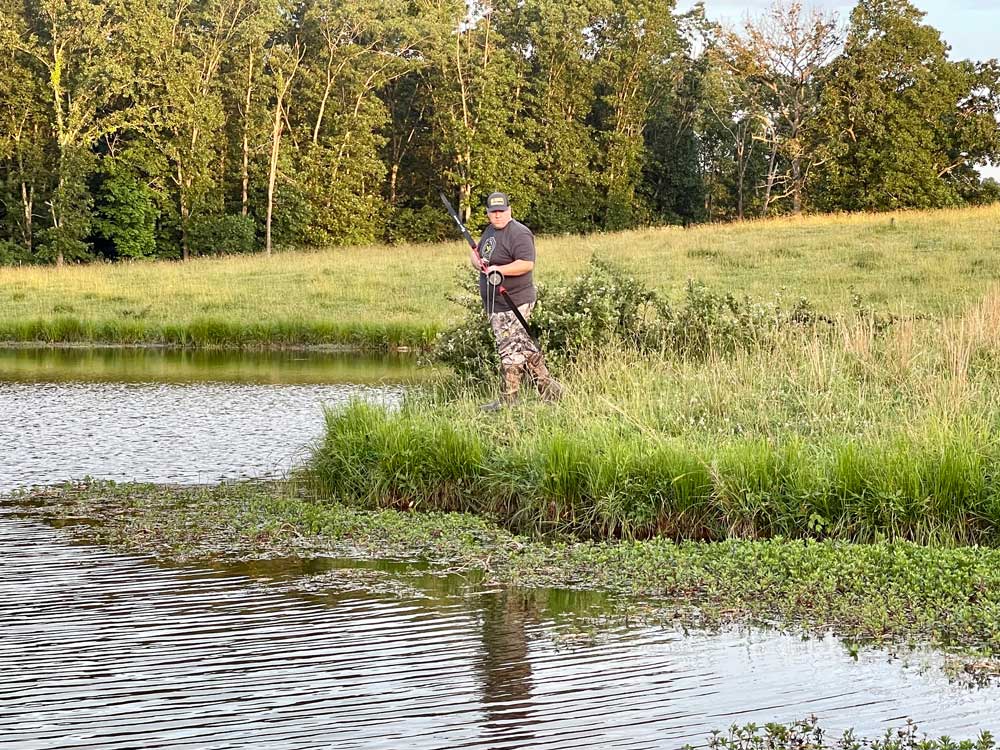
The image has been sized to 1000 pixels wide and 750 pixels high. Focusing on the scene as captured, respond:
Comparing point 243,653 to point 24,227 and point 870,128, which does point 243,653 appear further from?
point 870,128

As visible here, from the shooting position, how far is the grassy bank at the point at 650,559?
752 cm

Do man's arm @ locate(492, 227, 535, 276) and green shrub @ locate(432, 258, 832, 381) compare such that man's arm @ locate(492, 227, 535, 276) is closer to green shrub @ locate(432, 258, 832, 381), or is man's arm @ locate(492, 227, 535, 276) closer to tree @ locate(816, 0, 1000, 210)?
green shrub @ locate(432, 258, 832, 381)

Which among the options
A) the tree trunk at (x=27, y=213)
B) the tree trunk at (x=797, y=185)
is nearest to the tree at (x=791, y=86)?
the tree trunk at (x=797, y=185)

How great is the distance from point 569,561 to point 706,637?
6.57 ft

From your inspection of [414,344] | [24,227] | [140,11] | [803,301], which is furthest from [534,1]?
[803,301]

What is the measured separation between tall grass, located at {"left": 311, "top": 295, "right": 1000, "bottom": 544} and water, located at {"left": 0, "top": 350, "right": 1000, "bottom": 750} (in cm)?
179

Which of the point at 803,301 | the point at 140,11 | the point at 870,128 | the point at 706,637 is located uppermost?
the point at 140,11

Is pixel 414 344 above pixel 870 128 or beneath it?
beneath

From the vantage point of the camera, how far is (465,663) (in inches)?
268

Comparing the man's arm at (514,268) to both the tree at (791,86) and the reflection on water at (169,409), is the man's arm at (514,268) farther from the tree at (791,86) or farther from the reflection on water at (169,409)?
the tree at (791,86)

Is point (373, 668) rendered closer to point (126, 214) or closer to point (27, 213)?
point (126, 214)

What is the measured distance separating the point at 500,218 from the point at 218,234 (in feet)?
163

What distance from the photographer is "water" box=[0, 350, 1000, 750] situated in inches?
228

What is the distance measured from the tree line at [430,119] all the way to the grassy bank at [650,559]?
155ft
